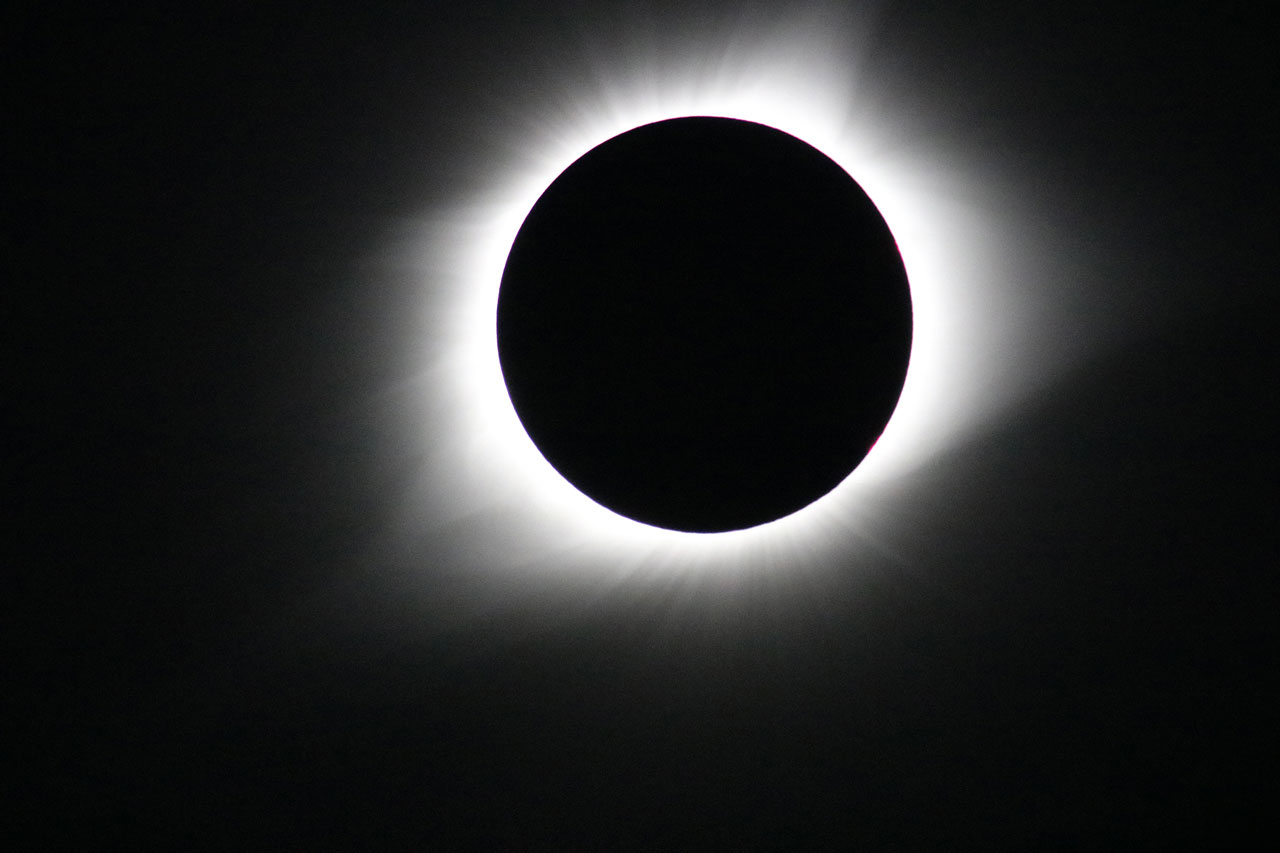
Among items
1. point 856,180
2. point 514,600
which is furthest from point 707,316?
point 514,600

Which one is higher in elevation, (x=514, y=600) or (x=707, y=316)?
(x=707, y=316)

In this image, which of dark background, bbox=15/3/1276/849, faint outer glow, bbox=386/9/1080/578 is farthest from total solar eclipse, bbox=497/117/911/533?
dark background, bbox=15/3/1276/849

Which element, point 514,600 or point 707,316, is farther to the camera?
point 514,600

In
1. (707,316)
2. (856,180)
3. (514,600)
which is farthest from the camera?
(514,600)

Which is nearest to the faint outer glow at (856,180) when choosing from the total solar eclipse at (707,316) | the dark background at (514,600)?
the dark background at (514,600)

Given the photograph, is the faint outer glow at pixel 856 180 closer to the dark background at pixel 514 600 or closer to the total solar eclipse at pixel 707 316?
the dark background at pixel 514 600

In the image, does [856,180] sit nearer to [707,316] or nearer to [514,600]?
[707,316]
